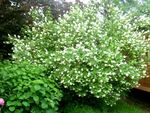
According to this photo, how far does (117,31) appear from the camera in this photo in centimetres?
743

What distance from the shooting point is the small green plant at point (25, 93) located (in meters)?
5.42

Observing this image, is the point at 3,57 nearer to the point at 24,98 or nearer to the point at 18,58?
the point at 18,58

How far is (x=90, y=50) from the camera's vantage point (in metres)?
6.69

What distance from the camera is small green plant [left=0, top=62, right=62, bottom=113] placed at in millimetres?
5418

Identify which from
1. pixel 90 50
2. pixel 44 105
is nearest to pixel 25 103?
pixel 44 105

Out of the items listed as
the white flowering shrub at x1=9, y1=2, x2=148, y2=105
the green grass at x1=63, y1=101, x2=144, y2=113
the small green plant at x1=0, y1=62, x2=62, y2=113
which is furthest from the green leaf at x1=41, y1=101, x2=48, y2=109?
the green grass at x1=63, y1=101, x2=144, y2=113

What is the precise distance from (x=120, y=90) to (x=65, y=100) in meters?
1.16

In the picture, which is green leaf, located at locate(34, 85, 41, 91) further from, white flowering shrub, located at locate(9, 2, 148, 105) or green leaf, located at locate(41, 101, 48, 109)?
white flowering shrub, located at locate(9, 2, 148, 105)

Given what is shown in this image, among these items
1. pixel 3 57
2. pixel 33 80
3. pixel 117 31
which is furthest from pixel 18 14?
pixel 33 80

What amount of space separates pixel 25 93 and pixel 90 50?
1775 mm

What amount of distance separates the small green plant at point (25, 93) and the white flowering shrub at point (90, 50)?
96cm

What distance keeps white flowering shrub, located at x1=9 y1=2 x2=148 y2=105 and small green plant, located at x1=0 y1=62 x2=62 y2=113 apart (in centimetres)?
96

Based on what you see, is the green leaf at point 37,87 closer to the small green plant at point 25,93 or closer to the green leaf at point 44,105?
the small green plant at point 25,93

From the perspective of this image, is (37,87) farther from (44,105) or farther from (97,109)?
(97,109)
